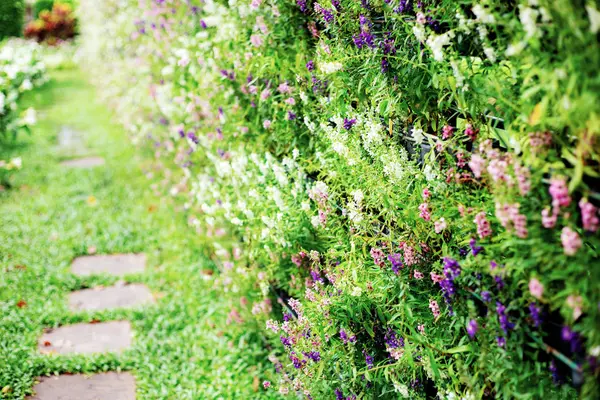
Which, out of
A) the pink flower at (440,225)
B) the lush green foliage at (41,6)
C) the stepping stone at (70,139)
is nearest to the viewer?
the pink flower at (440,225)

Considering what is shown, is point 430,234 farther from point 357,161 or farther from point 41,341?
point 41,341

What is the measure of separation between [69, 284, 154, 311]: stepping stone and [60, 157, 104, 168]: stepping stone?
10.7 ft

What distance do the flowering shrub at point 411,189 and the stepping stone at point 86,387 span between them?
0.78 m

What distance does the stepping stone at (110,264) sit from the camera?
457 centimetres

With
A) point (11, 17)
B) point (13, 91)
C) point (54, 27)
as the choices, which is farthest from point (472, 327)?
point (54, 27)

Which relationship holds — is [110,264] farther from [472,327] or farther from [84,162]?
[472,327]

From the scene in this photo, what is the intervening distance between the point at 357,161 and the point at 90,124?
7855 millimetres

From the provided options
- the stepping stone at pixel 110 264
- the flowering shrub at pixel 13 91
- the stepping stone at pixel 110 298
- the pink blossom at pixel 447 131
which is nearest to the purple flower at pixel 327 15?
the pink blossom at pixel 447 131

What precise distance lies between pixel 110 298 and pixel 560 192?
3480mm

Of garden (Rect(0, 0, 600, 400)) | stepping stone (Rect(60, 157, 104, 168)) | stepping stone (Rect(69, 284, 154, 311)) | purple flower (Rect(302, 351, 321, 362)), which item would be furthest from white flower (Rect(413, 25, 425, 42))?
stepping stone (Rect(60, 157, 104, 168))

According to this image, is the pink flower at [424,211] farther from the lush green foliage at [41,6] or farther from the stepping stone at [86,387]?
the lush green foliage at [41,6]

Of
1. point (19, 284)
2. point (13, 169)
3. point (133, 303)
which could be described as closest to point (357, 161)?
point (133, 303)

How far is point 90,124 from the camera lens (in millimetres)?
9375

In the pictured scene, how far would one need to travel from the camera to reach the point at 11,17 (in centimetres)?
1145
